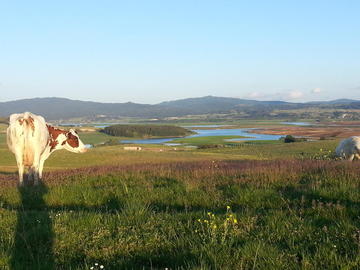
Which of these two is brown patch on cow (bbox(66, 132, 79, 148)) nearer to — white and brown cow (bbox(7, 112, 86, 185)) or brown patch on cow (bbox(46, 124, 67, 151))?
brown patch on cow (bbox(46, 124, 67, 151))

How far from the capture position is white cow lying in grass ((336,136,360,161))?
20.3m

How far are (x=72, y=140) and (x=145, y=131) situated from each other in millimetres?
164951

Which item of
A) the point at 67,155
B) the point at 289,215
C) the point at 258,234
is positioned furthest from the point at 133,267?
the point at 67,155

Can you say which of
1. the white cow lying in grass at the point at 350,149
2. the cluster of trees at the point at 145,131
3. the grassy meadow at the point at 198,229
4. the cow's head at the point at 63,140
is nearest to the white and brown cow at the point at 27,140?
the cow's head at the point at 63,140

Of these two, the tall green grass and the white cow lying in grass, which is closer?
the tall green grass

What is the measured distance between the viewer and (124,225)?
583 centimetres

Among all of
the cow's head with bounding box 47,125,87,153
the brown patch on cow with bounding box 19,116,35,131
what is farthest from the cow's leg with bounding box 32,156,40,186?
the cow's head with bounding box 47,125,87,153

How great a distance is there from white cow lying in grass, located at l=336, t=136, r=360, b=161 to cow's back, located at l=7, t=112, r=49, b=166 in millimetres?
17092

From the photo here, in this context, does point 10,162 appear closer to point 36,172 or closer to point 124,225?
point 36,172

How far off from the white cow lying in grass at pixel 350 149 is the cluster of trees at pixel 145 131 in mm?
149024

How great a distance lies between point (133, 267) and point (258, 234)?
1.94m

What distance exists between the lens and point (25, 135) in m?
13.7

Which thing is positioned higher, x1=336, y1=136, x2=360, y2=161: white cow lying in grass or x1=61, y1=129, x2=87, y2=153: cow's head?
x1=61, y1=129, x2=87, y2=153: cow's head

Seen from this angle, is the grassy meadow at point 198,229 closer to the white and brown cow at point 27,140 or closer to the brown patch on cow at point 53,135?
the white and brown cow at point 27,140
